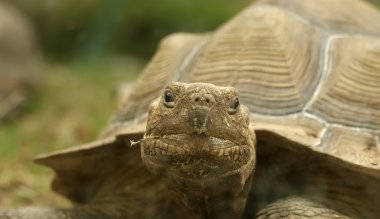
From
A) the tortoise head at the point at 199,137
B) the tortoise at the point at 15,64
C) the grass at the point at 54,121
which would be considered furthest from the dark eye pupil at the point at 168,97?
the tortoise at the point at 15,64

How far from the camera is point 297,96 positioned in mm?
3270

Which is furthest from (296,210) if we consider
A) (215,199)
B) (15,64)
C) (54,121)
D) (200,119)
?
(15,64)

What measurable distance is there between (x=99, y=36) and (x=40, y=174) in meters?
4.60

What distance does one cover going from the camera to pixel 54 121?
25.2 ft

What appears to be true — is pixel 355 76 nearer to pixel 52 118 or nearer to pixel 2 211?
pixel 2 211

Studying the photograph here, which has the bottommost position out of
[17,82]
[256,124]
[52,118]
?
[256,124]

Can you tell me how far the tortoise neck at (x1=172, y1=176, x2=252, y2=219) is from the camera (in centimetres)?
278

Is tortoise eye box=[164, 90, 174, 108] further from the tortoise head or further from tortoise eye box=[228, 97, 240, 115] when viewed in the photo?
tortoise eye box=[228, 97, 240, 115]

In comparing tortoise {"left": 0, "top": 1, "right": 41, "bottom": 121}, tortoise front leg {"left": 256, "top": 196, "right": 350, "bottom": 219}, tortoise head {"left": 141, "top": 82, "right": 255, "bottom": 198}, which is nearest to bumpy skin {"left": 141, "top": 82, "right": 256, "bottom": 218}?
tortoise head {"left": 141, "top": 82, "right": 255, "bottom": 198}

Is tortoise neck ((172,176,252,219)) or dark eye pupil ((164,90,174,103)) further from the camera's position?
tortoise neck ((172,176,252,219))

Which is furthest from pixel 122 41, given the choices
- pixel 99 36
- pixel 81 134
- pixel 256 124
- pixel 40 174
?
pixel 256 124

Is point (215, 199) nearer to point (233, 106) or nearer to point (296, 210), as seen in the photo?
point (296, 210)

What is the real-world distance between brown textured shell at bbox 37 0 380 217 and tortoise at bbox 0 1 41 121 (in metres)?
4.28

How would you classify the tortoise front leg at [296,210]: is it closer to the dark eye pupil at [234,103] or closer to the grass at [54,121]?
the dark eye pupil at [234,103]
